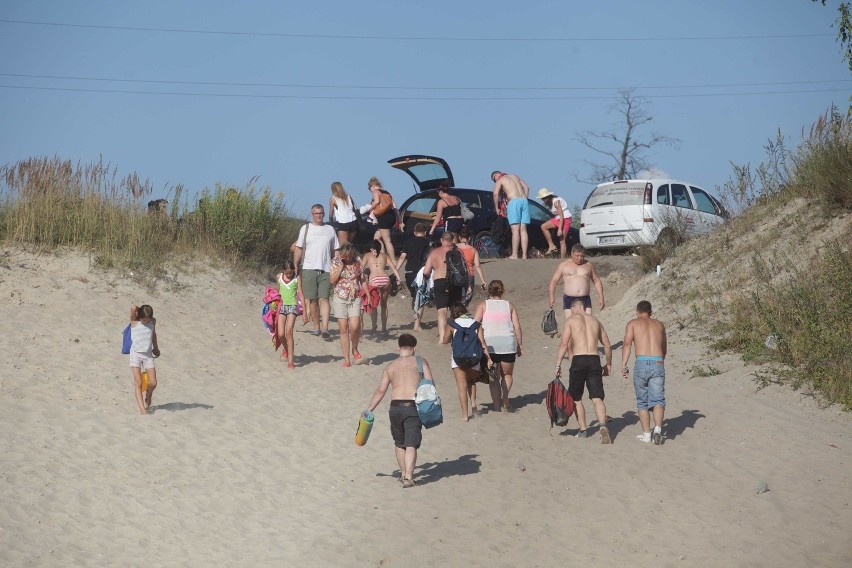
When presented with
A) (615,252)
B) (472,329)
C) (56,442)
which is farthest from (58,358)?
(615,252)

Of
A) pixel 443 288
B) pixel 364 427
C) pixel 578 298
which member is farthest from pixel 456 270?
pixel 364 427

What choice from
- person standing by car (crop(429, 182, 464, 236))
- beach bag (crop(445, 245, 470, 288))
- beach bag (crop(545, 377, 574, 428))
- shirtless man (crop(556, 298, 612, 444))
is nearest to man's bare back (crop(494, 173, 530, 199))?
person standing by car (crop(429, 182, 464, 236))

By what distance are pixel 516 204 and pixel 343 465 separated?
10936 mm

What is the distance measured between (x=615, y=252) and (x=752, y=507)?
13181 millimetres

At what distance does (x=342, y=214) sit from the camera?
18.7 meters

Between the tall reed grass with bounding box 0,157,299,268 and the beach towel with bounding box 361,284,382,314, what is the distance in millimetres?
4070

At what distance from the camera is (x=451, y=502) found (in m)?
11.2

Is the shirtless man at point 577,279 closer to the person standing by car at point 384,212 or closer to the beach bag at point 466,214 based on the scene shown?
the person standing by car at point 384,212

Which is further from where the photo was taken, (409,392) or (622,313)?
(622,313)

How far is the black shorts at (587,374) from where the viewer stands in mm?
13008

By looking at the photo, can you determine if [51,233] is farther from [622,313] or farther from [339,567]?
[339,567]

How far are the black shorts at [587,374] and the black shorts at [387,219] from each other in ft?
26.3

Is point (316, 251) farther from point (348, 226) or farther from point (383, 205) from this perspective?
point (383, 205)

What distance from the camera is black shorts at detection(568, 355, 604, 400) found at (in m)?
13.0
